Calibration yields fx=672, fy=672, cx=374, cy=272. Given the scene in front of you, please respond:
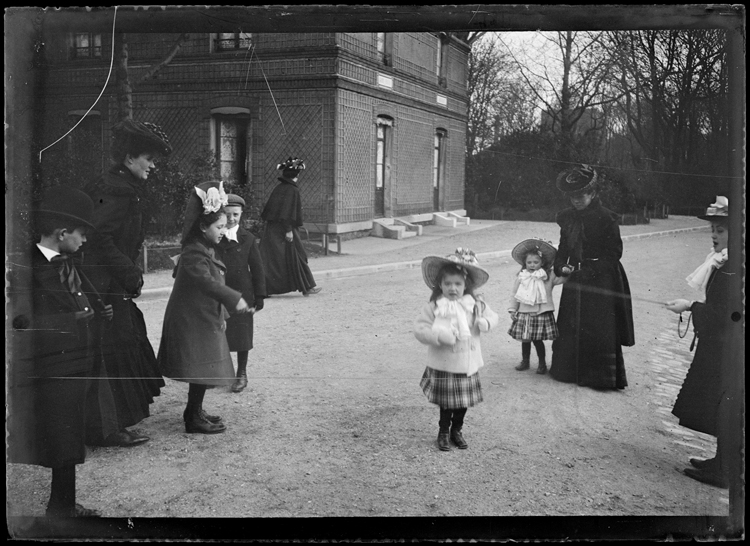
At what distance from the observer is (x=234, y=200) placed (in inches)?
136

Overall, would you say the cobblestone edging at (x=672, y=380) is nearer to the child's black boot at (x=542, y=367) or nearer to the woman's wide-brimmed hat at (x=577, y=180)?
the child's black boot at (x=542, y=367)

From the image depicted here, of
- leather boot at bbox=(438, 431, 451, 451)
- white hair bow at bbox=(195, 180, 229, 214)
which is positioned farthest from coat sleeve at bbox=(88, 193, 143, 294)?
leather boot at bbox=(438, 431, 451, 451)

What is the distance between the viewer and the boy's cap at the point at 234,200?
136 inches

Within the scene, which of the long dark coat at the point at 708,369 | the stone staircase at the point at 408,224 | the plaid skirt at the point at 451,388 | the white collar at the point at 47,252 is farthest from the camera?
the stone staircase at the point at 408,224

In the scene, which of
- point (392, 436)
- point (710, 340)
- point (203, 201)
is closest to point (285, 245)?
point (203, 201)

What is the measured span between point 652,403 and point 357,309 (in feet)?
5.46

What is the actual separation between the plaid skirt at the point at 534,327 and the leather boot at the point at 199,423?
1614 mm

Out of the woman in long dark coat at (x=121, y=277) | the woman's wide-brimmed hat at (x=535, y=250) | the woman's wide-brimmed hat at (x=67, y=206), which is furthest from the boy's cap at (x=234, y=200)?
the woman's wide-brimmed hat at (x=535, y=250)

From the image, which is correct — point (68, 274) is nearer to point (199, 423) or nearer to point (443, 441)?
point (199, 423)

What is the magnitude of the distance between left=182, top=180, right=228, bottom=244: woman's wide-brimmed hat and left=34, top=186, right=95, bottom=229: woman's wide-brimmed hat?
18.5 inches

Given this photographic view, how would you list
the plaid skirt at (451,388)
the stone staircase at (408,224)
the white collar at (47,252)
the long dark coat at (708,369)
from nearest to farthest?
1. the white collar at (47,252)
2. the plaid skirt at (451,388)
3. the long dark coat at (708,369)
4. the stone staircase at (408,224)

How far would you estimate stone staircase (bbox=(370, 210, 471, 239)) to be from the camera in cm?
368

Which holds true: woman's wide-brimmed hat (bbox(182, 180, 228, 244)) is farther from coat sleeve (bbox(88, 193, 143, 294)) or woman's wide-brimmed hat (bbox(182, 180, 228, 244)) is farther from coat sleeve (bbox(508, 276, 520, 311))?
coat sleeve (bbox(508, 276, 520, 311))

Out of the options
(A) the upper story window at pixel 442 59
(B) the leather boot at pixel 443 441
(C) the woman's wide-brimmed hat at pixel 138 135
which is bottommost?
(B) the leather boot at pixel 443 441
